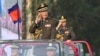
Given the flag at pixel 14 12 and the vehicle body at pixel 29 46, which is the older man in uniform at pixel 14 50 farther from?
the flag at pixel 14 12

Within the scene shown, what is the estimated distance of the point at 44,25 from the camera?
32.1 feet

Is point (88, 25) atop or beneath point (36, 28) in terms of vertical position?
beneath

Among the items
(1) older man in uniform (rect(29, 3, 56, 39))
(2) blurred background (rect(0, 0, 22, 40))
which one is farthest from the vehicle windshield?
(2) blurred background (rect(0, 0, 22, 40))

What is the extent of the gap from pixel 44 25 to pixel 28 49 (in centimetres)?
223

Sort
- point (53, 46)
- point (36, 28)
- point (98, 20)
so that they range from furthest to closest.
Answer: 1. point (98, 20)
2. point (36, 28)
3. point (53, 46)

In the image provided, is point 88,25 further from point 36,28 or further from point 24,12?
point 36,28

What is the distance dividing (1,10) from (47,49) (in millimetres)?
8151

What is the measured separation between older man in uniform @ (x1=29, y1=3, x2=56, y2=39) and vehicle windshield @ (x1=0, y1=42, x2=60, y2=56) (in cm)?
200

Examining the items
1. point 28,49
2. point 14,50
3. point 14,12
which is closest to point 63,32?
point 28,49

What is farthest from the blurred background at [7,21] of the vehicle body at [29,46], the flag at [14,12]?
the vehicle body at [29,46]

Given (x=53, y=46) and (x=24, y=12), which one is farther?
(x=24, y=12)

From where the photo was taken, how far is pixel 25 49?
7555 millimetres

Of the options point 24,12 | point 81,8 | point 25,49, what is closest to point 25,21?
point 24,12

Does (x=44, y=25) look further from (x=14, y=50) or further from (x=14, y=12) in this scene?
(x=14, y=12)
